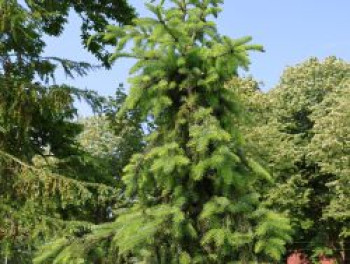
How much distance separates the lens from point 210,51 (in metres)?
4.85

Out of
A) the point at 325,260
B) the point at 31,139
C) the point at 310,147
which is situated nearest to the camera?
the point at 31,139

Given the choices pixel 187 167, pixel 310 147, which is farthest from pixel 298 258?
pixel 187 167

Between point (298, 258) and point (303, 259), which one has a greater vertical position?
point (298, 258)

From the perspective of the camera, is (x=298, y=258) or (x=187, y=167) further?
(x=298, y=258)

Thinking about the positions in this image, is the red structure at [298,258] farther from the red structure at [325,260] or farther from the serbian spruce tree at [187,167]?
the serbian spruce tree at [187,167]

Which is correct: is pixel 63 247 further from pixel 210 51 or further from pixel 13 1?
pixel 13 1

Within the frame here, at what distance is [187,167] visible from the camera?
471cm

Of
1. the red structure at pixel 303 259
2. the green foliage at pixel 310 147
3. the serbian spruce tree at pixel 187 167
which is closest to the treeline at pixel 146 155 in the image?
the serbian spruce tree at pixel 187 167

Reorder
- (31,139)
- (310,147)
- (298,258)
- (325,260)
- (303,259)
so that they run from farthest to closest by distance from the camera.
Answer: (298,258) → (303,259) → (325,260) → (310,147) → (31,139)

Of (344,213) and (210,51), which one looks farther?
(344,213)

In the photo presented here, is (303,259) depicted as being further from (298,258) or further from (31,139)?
(31,139)

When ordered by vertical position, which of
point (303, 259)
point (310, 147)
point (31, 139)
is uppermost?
point (310, 147)

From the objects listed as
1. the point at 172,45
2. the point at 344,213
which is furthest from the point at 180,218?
the point at 344,213

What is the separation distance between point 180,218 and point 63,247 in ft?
4.59
